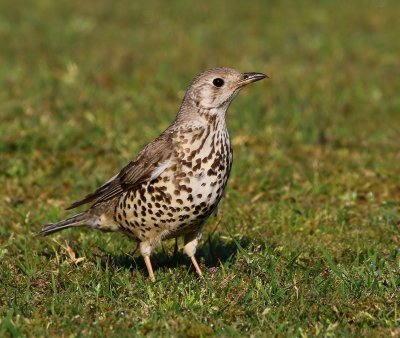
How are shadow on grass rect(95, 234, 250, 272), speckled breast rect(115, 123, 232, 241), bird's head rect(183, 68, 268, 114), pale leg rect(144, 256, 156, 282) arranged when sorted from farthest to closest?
shadow on grass rect(95, 234, 250, 272) < bird's head rect(183, 68, 268, 114) < pale leg rect(144, 256, 156, 282) < speckled breast rect(115, 123, 232, 241)

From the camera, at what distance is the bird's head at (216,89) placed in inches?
292

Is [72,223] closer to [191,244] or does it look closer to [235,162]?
[191,244]

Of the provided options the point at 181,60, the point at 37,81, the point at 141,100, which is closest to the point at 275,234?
the point at 141,100

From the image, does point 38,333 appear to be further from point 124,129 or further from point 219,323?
point 124,129

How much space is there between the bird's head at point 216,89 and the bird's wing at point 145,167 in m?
0.40

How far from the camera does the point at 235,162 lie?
10648mm

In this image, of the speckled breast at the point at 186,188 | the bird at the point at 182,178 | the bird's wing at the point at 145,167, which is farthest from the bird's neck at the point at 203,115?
the bird's wing at the point at 145,167

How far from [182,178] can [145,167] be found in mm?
466

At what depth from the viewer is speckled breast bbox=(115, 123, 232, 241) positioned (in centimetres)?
693

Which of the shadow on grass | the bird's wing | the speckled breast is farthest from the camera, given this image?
the shadow on grass

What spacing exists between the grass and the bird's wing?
0.69 metres

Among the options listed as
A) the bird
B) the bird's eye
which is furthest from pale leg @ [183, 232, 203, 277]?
the bird's eye

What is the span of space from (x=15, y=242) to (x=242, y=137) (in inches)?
164

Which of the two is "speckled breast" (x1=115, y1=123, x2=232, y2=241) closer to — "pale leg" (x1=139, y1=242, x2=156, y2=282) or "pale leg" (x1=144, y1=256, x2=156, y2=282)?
"pale leg" (x1=139, y1=242, x2=156, y2=282)
